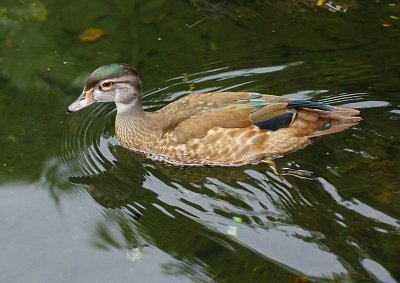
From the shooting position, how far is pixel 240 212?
7227mm

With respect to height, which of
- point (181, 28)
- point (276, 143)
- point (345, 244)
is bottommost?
point (345, 244)

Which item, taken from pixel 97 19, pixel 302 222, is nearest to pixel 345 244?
pixel 302 222

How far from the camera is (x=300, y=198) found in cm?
734

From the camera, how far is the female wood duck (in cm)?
788

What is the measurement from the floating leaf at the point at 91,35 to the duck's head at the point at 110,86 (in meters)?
1.87

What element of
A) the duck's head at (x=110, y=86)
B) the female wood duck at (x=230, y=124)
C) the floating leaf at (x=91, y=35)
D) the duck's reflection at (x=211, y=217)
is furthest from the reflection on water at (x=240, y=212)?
the floating leaf at (x=91, y=35)

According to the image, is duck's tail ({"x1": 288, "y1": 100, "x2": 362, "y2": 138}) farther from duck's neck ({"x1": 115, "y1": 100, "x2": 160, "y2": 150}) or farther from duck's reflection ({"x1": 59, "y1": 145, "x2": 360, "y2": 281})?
duck's neck ({"x1": 115, "y1": 100, "x2": 160, "y2": 150})

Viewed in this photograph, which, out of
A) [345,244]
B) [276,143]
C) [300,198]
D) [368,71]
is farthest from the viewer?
[368,71]

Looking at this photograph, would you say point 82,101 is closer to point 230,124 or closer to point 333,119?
point 230,124

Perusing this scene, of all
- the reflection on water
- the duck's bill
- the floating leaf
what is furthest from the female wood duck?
the floating leaf

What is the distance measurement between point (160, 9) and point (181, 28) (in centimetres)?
63

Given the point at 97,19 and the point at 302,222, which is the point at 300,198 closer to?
the point at 302,222

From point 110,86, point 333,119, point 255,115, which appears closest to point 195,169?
point 255,115

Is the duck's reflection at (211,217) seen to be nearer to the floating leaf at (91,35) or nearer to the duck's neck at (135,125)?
the duck's neck at (135,125)
